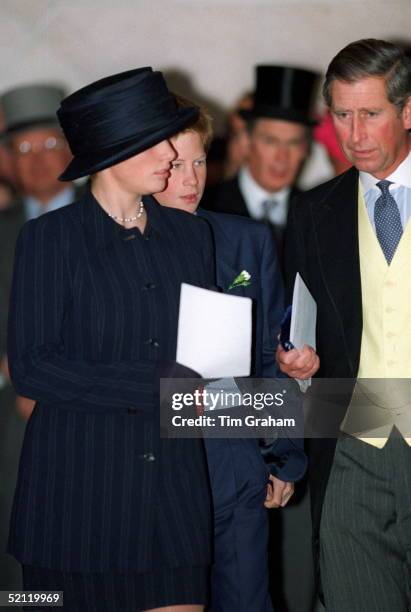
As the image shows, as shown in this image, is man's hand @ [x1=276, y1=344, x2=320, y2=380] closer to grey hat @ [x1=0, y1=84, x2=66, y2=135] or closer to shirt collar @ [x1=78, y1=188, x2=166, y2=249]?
shirt collar @ [x1=78, y1=188, x2=166, y2=249]

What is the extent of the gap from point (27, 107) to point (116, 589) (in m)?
2.42

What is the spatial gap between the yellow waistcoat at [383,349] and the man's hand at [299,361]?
15 cm

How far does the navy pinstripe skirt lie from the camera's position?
250 centimetres

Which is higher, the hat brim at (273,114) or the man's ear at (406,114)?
the hat brim at (273,114)

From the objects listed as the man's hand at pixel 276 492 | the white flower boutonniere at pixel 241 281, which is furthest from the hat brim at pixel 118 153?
the man's hand at pixel 276 492

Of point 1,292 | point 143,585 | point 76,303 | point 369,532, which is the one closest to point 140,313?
point 76,303

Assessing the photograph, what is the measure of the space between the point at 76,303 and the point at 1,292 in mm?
1789

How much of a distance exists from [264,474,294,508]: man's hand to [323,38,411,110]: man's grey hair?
1152 mm

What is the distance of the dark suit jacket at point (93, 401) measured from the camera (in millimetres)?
2424

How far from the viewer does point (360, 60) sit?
2967 mm

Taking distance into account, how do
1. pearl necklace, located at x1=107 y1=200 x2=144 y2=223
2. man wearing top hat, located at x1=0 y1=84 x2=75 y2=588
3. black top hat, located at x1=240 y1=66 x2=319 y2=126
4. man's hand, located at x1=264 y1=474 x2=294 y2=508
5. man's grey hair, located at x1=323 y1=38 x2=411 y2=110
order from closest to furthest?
pearl necklace, located at x1=107 y1=200 x2=144 y2=223 < man's grey hair, located at x1=323 y1=38 x2=411 y2=110 < man's hand, located at x1=264 y1=474 x2=294 y2=508 < man wearing top hat, located at x1=0 y1=84 x2=75 y2=588 < black top hat, located at x1=240 y1=66 x2=319 y2=126

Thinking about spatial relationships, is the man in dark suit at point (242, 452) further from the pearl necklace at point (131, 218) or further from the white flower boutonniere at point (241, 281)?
the pearl necklace at point (131, 218)

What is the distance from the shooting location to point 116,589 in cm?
251

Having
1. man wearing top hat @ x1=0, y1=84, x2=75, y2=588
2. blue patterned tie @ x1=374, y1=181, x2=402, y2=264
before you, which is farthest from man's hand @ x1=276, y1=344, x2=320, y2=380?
man wearing top hat @ x1=0, y1=84, x2=75, y2=588
